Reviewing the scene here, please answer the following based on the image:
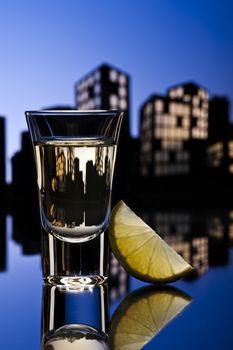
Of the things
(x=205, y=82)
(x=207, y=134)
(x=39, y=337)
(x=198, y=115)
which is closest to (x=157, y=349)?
(x=39, y=337)

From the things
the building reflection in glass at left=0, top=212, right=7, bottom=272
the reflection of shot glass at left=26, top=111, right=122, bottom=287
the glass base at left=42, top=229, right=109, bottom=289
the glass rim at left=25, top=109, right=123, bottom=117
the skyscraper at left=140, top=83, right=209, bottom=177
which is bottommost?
the building reflection in glass at left=0, top=212, right=7, bottom=272

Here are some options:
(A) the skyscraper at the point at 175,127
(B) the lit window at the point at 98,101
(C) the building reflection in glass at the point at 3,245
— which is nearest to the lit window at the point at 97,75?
(B) the lit window at the point at 98,101

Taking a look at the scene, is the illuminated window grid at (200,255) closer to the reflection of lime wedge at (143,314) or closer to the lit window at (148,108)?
the reflection of lime wedge at (143,314)

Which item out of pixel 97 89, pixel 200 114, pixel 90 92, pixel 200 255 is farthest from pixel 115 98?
pixel 200 255

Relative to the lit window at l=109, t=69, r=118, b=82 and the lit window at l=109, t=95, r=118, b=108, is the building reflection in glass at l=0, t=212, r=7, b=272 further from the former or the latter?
the lit window at l=109, t=95, r=118, b=108

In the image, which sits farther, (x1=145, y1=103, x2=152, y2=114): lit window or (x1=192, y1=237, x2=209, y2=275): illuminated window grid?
(x1=145, y1=103, x2=152, y2=114): lit window

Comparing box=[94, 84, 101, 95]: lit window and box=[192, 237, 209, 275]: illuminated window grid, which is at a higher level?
box=[94, 84, 101, 95]: lit window

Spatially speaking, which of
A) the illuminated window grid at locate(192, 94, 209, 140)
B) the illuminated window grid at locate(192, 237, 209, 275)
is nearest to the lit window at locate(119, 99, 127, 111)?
the illuminated window grid at locate(192, 94, 209, 140)

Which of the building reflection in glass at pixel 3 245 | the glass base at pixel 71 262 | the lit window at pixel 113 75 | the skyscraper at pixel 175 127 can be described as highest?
the lit window at pixel 113 75
